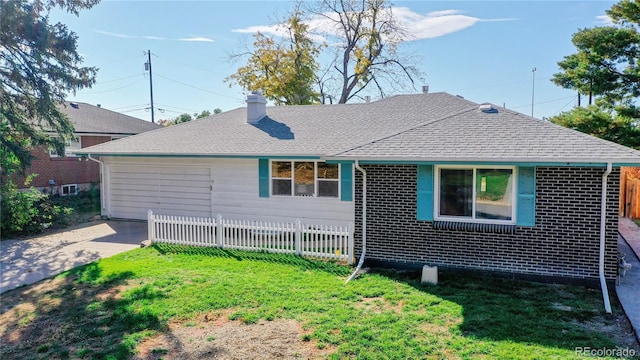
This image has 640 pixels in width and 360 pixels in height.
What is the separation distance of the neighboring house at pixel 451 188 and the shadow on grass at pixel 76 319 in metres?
4.72

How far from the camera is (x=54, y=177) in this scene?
19.4 meters

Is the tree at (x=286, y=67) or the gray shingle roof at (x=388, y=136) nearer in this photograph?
the gray shingle roof at (x=388, y=136)

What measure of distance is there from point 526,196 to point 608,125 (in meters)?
11.2

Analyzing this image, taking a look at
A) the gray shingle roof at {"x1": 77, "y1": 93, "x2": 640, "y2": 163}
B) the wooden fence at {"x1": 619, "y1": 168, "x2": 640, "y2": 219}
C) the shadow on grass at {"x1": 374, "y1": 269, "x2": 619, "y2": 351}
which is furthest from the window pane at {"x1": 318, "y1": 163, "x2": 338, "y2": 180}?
the wooden fence at {"x1": 619, "y1": 168, "x2": 640, "y2": 219}

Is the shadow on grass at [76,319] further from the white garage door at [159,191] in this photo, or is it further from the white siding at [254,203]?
the white garage door at [159,191]

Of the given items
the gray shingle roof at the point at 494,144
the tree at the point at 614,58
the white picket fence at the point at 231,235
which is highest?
the tree at the point at 614,58

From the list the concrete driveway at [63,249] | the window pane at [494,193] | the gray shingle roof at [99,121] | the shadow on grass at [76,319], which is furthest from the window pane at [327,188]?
the gray shingle roof at [99,121]

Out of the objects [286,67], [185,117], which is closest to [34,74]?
[286,67]

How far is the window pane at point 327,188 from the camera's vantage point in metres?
11.9

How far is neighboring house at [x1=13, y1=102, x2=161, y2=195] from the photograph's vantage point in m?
18.8

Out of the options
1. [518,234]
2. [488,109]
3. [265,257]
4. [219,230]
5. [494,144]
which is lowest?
[265,257]

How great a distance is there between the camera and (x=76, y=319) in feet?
21.5

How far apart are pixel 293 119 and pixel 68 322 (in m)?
10.1

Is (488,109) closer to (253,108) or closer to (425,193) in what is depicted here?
(425,193)
